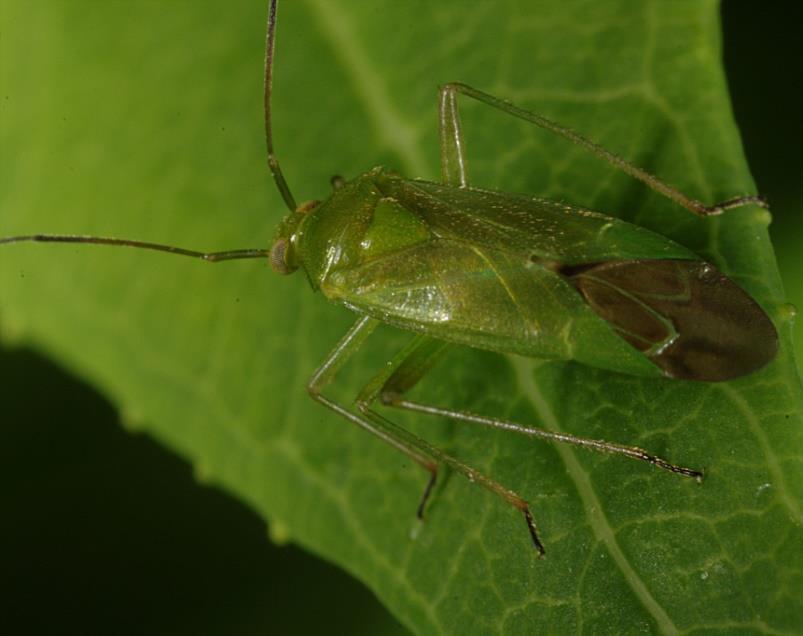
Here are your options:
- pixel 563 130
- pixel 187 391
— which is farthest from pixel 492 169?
pixel 187 391

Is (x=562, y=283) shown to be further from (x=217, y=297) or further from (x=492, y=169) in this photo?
(x=217, y=297)

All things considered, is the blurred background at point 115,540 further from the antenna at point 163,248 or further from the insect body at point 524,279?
the insect body at point 524,279

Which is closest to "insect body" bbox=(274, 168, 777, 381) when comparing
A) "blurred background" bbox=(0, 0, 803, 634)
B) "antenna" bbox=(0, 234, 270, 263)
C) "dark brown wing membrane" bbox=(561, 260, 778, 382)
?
"dark brown wing membrane" bbox=(561, 260, 778, 382)

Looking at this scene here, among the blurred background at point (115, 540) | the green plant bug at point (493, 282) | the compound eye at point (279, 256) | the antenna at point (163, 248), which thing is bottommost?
the blurred background at point (115, 540)

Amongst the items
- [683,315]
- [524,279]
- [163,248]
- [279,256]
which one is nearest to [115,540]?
[163,248]

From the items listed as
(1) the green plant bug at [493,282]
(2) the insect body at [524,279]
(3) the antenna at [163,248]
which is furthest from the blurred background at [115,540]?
(2) the insect body at [524,279]

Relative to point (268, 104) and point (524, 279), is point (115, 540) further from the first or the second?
point (524, 279)

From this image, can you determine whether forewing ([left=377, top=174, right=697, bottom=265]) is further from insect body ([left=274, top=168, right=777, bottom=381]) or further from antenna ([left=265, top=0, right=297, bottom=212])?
antenna ([left=265, top=0, right=297, bottom=212])

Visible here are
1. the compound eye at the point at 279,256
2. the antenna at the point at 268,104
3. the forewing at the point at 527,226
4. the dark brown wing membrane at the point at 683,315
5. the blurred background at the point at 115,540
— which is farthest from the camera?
the blurred background at the point at 115,540
